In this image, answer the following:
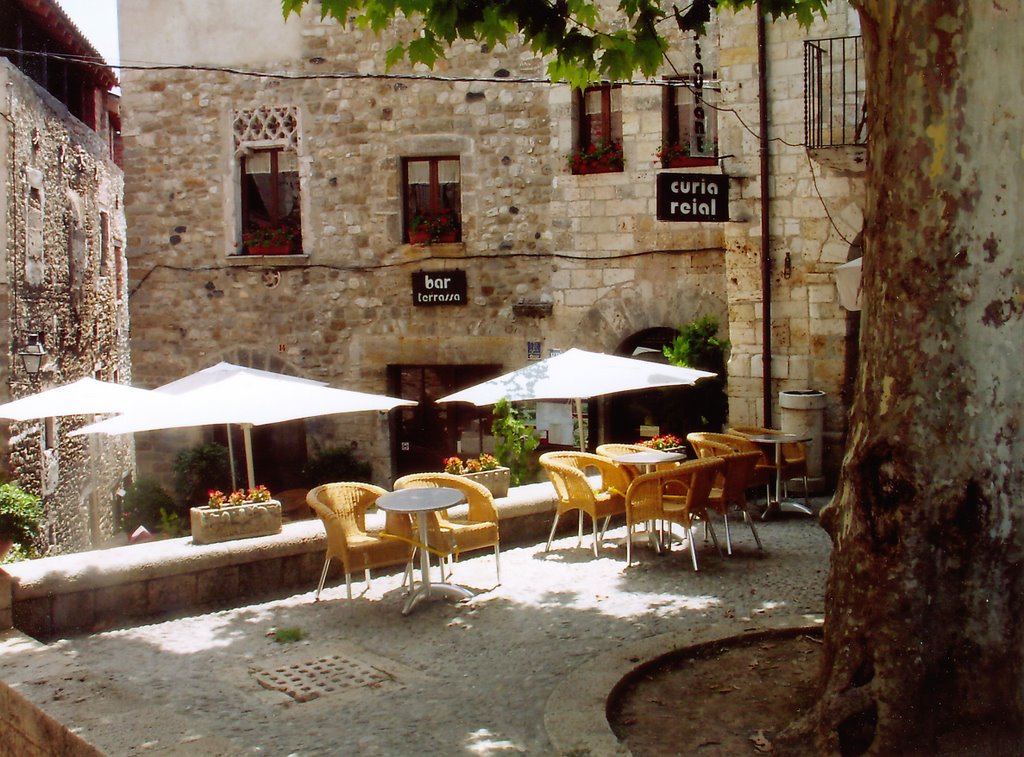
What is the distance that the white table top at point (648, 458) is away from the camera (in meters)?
8.27

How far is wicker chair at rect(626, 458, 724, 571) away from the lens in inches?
294

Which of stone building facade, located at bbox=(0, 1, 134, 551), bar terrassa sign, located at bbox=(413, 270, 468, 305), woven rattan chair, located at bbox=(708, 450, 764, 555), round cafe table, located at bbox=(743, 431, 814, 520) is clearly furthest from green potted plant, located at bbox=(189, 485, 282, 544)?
stone building facade, located at bbox=(0, 1, 134, 551)

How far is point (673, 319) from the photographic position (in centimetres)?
1280

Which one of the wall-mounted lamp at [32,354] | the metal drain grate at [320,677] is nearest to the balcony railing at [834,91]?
the metal drain grate at [320,677]

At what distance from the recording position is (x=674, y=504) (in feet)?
25.5

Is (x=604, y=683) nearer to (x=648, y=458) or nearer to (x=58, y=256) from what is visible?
(x=648, y=458)

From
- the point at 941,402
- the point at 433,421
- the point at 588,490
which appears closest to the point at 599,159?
the point at 433,421

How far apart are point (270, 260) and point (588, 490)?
7.95 m

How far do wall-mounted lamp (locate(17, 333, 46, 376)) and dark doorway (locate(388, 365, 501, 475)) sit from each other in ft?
15.7

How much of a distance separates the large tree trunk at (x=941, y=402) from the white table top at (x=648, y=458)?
4398 mm

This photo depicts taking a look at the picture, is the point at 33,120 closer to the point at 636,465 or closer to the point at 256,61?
the point at 256,61

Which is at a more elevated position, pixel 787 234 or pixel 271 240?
pixel 271 240

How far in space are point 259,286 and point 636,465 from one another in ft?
25.1

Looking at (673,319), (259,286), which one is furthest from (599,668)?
(259,286)
